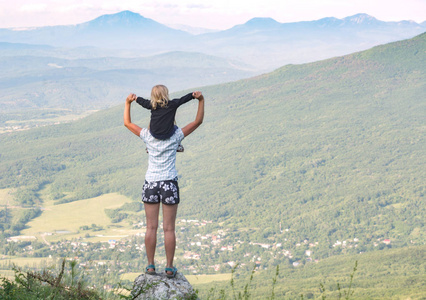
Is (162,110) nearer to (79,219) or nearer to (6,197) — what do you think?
(79,219)

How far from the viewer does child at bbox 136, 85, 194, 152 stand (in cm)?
613

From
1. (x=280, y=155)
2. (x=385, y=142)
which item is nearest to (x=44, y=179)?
(x=280, y=155)

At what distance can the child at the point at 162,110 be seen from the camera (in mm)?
6133

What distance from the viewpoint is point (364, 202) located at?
10175cm

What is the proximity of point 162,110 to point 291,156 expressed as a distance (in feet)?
428

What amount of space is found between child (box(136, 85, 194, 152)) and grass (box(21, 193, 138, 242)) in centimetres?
7354

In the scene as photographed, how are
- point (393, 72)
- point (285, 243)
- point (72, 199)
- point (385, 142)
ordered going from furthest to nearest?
point (393, 72) < point (385, 142) < point (72, 199) < point (285, 243)

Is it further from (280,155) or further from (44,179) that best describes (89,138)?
(280,155)

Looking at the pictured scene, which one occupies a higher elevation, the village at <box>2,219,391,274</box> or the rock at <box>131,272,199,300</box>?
the rock at <box>131,272,199,300</box>

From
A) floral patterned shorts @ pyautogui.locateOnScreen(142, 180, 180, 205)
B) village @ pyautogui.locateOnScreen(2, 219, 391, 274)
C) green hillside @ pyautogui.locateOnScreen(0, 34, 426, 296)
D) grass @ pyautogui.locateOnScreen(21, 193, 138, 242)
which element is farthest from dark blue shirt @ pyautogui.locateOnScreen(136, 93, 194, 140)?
grass @ pyautogui.locateOnScreen(21, 193, 138, 242)

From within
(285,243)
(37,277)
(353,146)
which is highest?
(37,277)

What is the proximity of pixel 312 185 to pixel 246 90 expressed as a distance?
66.3 m

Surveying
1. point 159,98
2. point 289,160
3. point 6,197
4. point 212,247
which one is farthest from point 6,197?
point 159,98

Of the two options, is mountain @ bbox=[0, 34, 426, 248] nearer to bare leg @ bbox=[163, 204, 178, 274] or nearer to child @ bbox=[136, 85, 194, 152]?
bare leg @ bbox=[163, 204, 178, 274]
